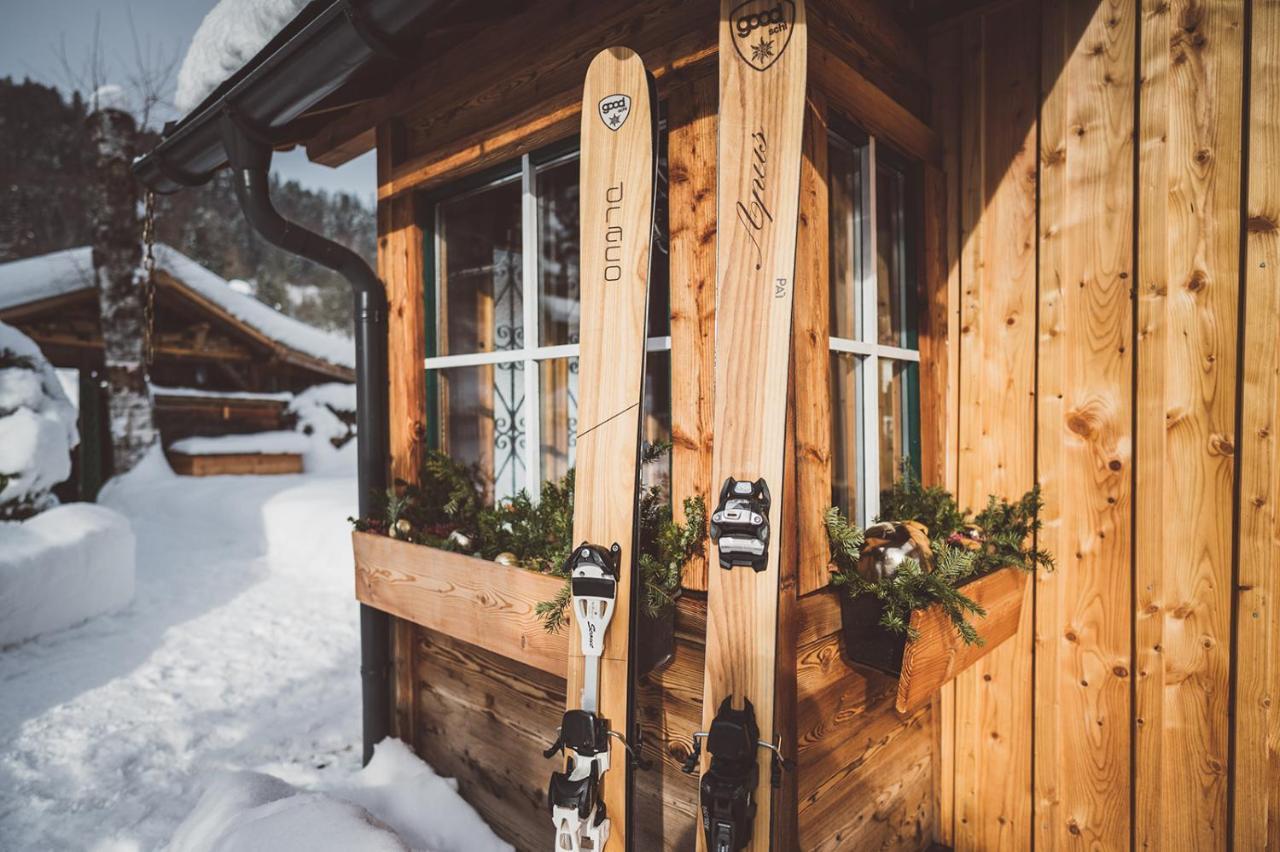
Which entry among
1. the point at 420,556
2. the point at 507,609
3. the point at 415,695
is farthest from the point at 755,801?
the point at 415,695

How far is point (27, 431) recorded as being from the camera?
13.9 ft

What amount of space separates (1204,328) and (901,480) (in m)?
0.80

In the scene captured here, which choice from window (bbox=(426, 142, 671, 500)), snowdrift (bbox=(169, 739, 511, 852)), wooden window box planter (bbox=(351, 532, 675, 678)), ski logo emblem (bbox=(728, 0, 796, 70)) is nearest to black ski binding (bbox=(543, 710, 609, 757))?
wooden window box planter (bbox=(351, 532, 675, 678))

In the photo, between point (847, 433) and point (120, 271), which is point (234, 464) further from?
point (847, 433)

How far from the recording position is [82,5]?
27.2ft

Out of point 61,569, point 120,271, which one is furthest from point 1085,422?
point 120,271

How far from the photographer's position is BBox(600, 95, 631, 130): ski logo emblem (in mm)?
1366

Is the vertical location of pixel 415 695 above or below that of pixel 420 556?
below

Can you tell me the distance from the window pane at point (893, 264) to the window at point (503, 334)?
681 millimetres

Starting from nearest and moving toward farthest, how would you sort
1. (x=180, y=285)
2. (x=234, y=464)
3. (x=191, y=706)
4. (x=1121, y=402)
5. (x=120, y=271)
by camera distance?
(x=1121, y=402) → (x=191, y=706) → (x=120, y=271) → (x=180, y=285) → (x=234, y=464)

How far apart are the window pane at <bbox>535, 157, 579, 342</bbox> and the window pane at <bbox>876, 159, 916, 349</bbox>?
0.97 meters

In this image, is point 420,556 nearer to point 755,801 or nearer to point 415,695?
point 415,695

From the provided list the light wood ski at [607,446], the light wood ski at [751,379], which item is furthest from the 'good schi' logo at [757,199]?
the light wood ski at [607,446]

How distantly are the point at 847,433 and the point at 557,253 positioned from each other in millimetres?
1347
